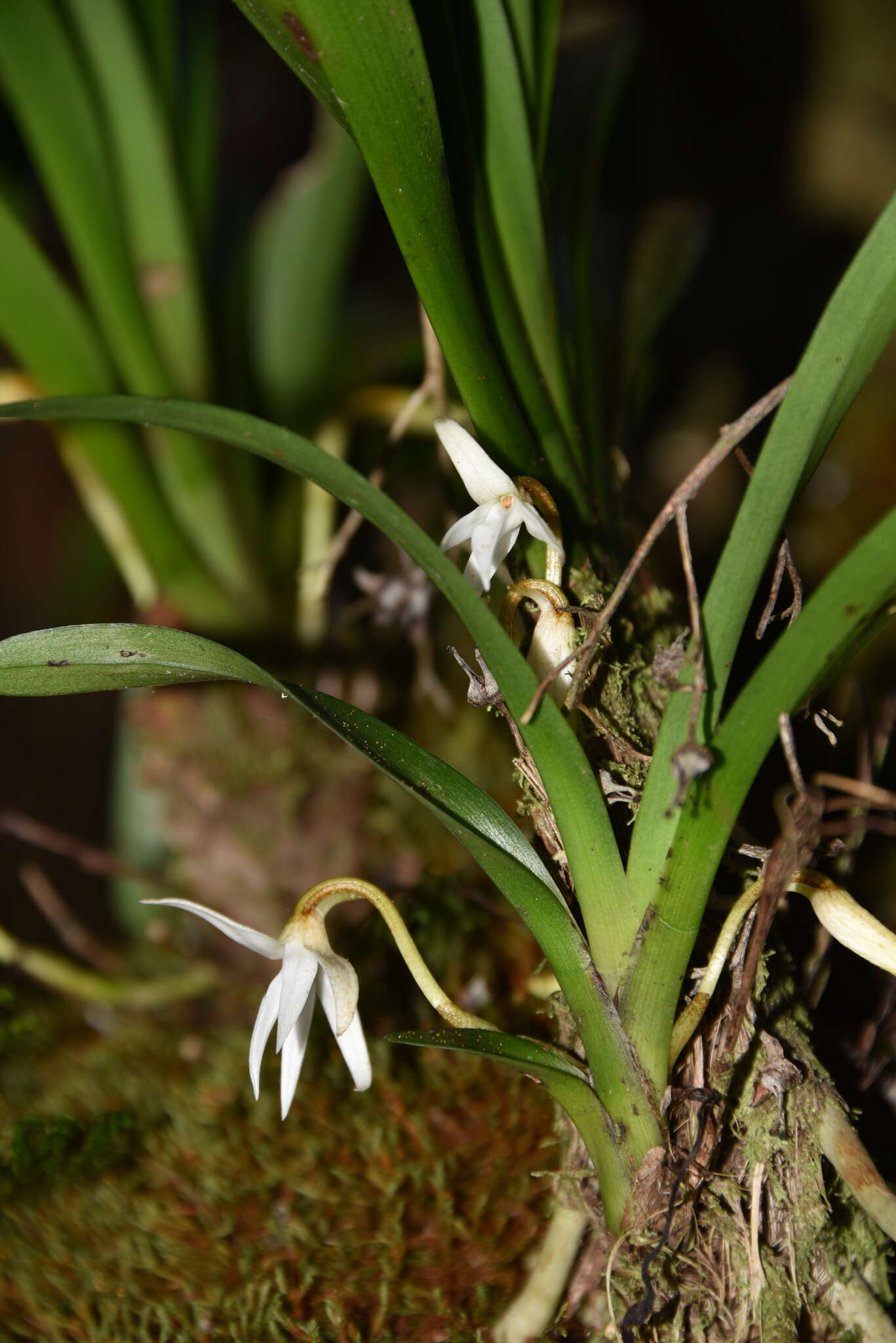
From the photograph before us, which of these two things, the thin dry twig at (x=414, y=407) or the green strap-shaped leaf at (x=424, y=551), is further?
the thin dry twig at (x=414, y=407)

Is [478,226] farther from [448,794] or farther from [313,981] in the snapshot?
[313,981]

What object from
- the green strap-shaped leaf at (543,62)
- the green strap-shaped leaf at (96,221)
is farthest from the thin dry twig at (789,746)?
the green strap-shaped leaf at (96,221)

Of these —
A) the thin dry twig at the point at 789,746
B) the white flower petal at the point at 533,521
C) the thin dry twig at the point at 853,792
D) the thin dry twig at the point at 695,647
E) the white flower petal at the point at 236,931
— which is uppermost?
the white flower petal at the point at 533,521

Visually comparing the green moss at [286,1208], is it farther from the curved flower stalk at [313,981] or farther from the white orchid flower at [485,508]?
the white orchid flower at [485,508]

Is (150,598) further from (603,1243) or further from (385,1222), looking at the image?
(603,1243)

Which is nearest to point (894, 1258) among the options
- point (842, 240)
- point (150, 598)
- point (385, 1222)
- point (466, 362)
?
point (385, 1222)

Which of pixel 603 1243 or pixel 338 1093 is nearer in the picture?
pixel 603 1243
